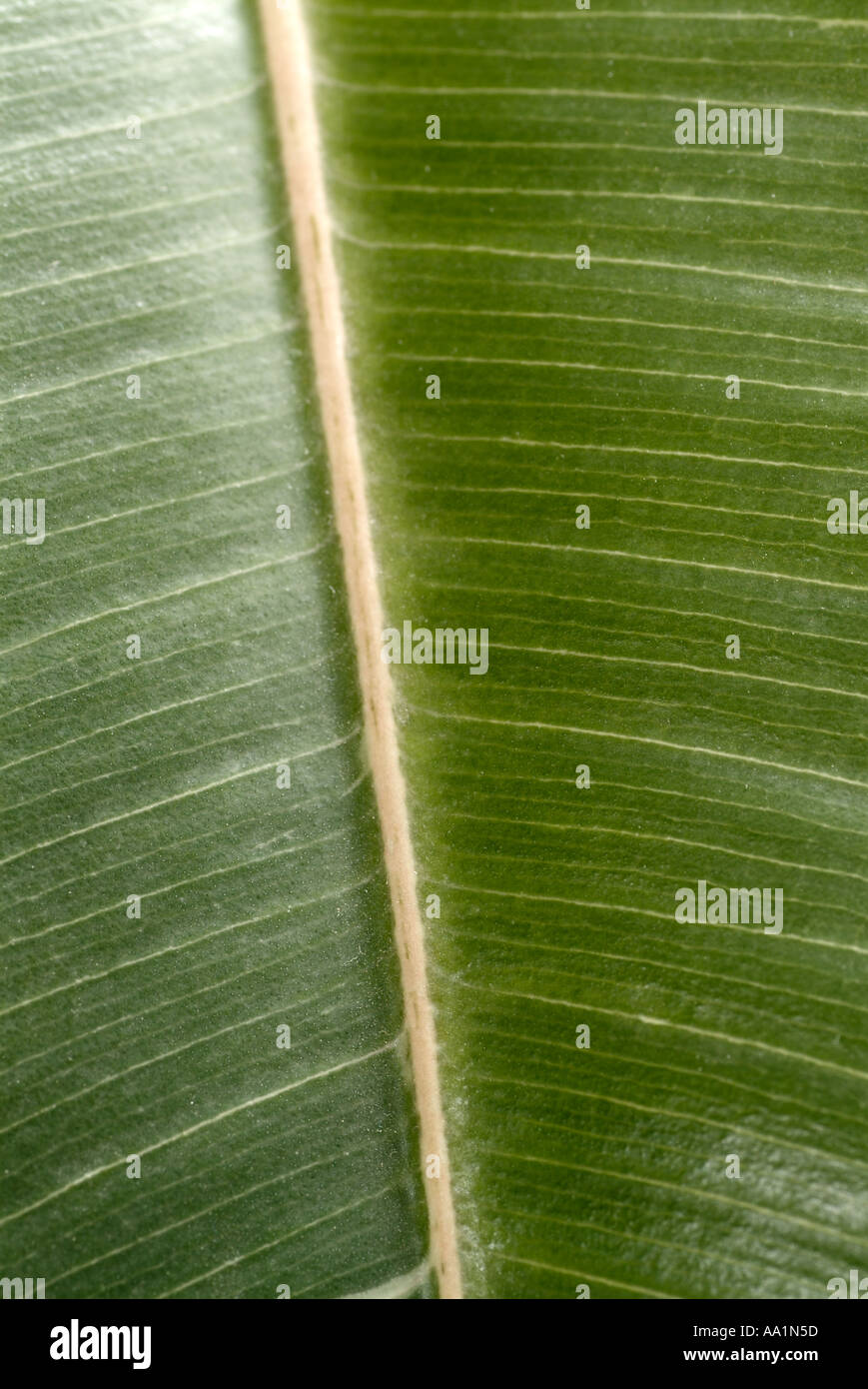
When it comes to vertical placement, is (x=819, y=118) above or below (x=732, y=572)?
above

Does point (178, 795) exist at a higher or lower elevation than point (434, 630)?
lower

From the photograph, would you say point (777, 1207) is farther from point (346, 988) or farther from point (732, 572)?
point (732, 572)

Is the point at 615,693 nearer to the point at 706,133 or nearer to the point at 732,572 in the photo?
the point at 732,572

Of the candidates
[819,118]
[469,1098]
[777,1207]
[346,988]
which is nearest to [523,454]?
[819,118]

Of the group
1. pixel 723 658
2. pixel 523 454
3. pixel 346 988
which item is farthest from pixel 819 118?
pixel 346 988
